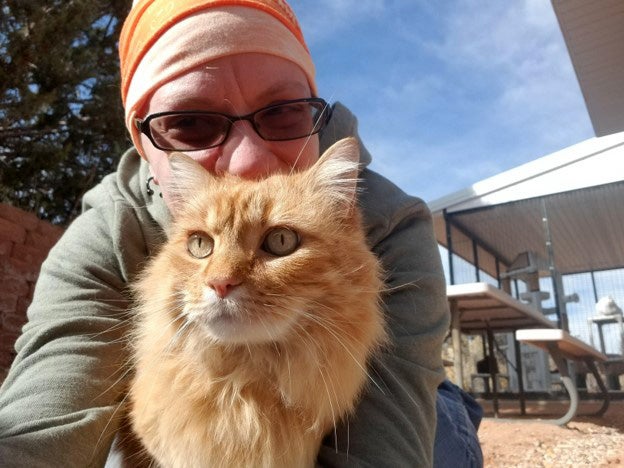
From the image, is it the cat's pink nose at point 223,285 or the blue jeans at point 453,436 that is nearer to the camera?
the cat's pink nose at point 223,285

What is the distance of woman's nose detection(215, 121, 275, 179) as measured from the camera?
1556mm

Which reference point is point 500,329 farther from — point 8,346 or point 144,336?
point 144,336

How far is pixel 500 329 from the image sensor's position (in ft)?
25.9

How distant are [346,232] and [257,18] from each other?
783 millimetres

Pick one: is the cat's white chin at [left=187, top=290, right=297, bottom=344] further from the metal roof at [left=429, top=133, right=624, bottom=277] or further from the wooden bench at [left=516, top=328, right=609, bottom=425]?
the metal roof at [left=429, top=133, right=624, bottom=277]

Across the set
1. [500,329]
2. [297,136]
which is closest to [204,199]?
[297,136]

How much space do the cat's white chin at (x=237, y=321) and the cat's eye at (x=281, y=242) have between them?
6.6 inches

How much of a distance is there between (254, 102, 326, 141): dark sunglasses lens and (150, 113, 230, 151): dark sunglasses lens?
0.37 ft

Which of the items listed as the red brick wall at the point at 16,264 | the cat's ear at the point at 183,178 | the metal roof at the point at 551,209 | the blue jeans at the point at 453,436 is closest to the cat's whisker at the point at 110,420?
the cat's ear at the point at 183,178

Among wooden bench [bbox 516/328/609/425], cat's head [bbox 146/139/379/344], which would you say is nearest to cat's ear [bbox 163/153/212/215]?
cat's head [bbox 146/139/379/344]

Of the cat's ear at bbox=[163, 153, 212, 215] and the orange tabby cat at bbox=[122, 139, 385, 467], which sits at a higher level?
the cat's ear at bbox=[163, 153, 212, 215]

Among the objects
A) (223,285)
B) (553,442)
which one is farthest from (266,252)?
(553,442)

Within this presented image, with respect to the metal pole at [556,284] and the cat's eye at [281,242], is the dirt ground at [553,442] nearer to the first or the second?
the metal pole at [556,284]

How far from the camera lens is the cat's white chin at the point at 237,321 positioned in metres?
1.14
